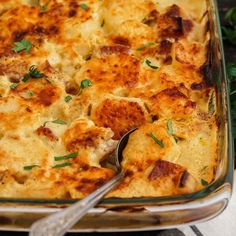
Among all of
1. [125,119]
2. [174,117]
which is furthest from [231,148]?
[125,119]

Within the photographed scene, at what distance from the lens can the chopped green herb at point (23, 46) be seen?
2.68m

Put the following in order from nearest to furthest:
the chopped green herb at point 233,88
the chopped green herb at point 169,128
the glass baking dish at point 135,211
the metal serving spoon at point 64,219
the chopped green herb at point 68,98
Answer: the metal serving spoon at point 64,219 < the glass baking dish at point 135,211 < the chopped green herb at point 169,128 < the chopped green herb at point 68,98 < the chopped green herb at point 233,88

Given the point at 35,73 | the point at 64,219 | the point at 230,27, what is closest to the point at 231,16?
the point at 230,27

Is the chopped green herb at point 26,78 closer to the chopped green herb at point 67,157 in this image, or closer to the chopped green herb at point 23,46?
the chopped green herb at point 23,46

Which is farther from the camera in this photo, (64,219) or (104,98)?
(104,98)

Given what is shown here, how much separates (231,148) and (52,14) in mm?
1209

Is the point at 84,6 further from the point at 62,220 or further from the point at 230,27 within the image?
the point at 62,220

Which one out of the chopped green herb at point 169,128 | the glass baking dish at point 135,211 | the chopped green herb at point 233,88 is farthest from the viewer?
the chopped green herb at point 233,88

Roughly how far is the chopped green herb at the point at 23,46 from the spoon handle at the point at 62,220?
1016 millimetres

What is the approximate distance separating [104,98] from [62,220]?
751mm

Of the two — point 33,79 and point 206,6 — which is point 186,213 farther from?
point 206,6

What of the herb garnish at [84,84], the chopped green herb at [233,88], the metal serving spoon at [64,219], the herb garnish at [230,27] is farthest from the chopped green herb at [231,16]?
the metal serving spoon at [64,219]

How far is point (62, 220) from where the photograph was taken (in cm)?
180

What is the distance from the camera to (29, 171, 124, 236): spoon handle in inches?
69.9
